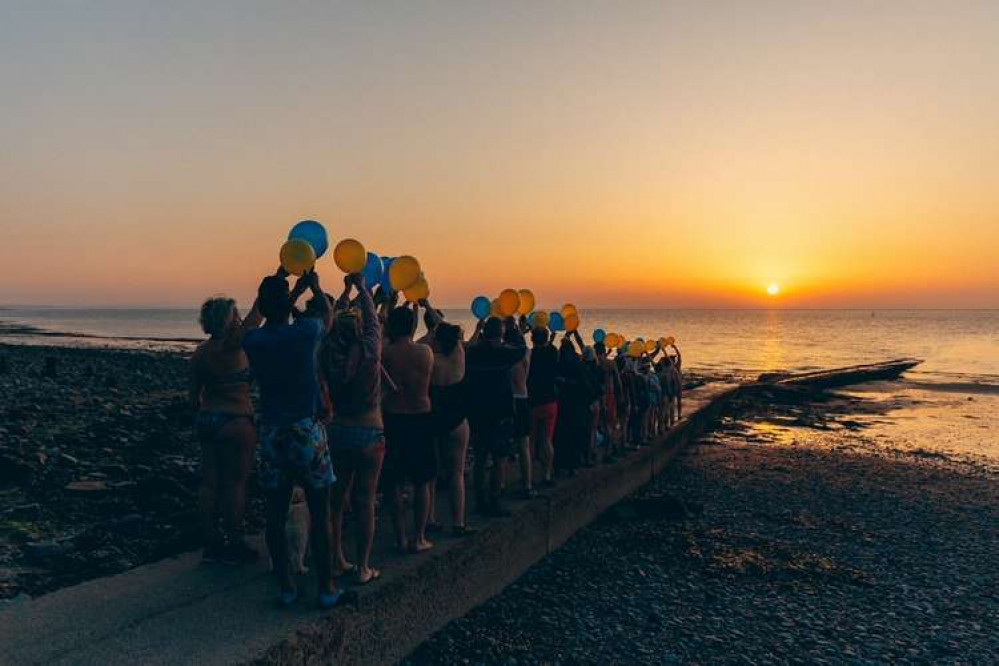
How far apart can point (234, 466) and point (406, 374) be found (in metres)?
1.44

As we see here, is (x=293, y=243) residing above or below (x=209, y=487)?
A: above

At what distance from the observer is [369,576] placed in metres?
4.62

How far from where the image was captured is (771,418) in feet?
71.9

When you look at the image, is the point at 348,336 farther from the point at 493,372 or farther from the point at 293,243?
the point at 493,372

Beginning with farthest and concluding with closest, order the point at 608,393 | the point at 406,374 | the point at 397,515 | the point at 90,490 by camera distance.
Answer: the point at 608,393 < the point at 90,490 < the point at 397,515 < the point at 406,374

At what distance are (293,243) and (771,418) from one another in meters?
20.9

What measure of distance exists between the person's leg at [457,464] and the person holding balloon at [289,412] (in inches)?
65.4

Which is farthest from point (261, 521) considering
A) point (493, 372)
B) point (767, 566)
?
point (767, 566)

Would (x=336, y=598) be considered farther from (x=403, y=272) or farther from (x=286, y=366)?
(x=403, y=272)

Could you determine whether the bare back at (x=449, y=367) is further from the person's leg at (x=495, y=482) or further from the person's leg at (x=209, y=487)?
the person's leg at (x=209, y=487)

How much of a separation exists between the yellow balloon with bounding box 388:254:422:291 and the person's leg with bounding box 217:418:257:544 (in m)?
1.61

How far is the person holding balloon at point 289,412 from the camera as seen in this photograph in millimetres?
3938

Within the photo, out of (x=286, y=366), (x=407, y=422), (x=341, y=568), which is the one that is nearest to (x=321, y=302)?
(x=286, y=366)

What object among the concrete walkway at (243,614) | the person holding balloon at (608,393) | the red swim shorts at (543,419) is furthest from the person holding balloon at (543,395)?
the person holding balloon at (608,393)
